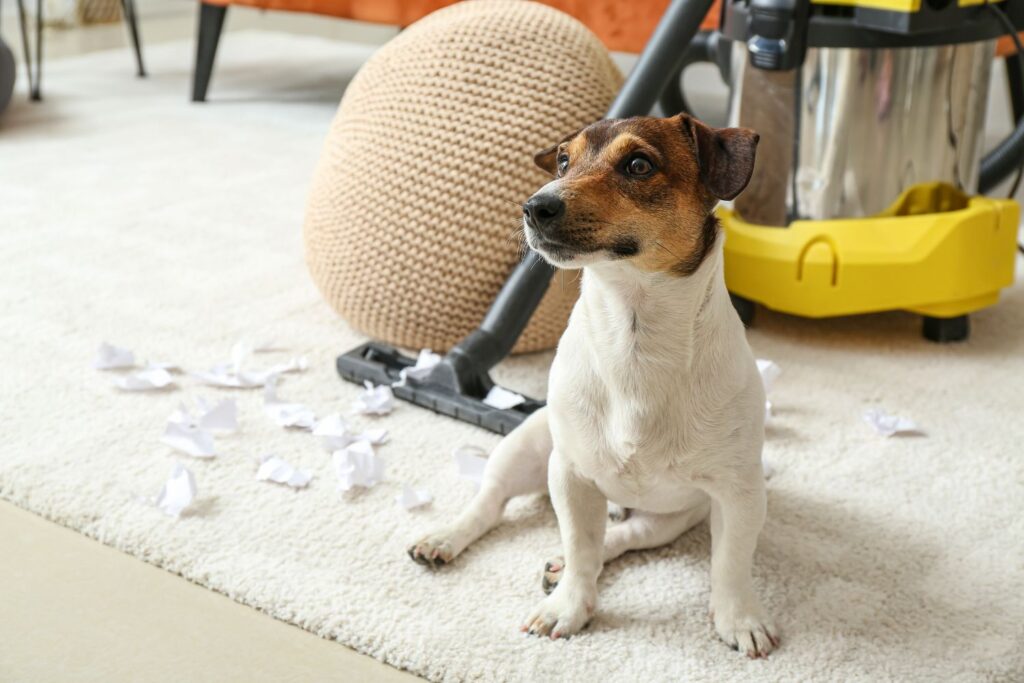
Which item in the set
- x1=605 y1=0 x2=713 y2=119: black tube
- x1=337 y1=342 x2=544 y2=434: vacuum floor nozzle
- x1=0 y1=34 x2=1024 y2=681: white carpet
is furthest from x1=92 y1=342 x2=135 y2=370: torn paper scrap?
x1=605 y1=0 x2=713 y2=119: black tube

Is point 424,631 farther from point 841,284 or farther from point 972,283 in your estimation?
point 972,283

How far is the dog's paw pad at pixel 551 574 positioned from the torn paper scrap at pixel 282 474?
Answer: 0.34 m

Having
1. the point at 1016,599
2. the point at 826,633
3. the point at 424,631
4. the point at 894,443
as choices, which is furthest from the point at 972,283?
the point at 424,631

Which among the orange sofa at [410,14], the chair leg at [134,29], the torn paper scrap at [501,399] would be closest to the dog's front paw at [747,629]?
the torn paper scrap at [501,399]

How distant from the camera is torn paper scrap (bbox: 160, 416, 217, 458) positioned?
53.4 inches

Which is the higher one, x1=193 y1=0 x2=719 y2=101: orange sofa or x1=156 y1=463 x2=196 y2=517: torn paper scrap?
x1=193 y1=0 x2=719 y2=101: orange sofa

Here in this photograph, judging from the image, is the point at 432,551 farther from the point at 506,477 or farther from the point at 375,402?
the point at 375,402

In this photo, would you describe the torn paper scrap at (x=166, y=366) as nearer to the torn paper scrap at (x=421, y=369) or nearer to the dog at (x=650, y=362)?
the torn paper scrap at (x=421, y=369)

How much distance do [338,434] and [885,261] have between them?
849 millimetres

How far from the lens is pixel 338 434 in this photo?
1400mm

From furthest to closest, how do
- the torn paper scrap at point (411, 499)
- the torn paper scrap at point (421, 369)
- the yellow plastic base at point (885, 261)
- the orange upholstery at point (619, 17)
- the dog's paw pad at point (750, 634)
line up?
the orange upholstery at point (619, 17), the yellow plastic base at point (885, 261), the torn paper scrap at point (421, 369), the torn paper scrap at point (411, 499), the dog's paw pad at point (750, 634)

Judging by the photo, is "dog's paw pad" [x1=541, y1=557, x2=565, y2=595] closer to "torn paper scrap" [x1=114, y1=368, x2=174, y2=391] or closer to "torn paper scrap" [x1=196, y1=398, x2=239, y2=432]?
"torn paper scrap" [x1=196, y1=398, x2=239, y2=432]

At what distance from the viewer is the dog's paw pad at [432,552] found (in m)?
1.14

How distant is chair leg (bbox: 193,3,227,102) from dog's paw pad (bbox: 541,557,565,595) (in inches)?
96.7
